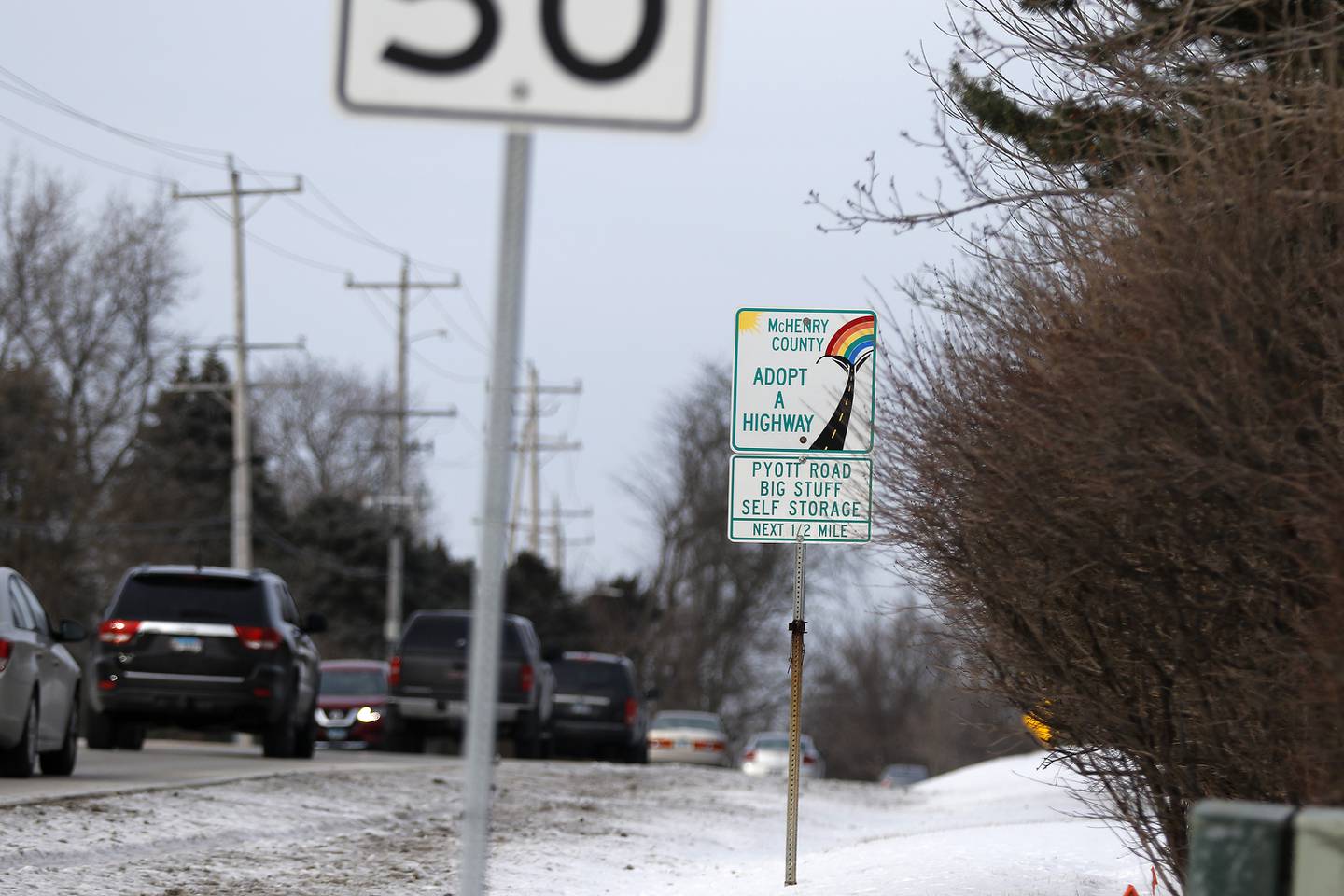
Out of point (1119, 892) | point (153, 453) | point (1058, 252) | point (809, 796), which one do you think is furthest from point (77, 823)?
point (153, 453)

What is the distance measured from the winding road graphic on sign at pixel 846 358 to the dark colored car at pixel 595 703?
769 inches

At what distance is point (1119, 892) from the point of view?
33.9 feet

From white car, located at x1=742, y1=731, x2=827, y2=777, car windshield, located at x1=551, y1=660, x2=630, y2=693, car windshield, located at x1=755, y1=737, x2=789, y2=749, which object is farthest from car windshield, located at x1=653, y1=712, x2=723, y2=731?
car windshield, located at x1=551, y1=660, x2=630, y2=693

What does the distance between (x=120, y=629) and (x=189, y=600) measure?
2.27 feet

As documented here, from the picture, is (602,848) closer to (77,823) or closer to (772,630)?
(77,823)

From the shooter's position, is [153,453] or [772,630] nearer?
[153,453]

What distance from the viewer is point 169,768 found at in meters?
17.7

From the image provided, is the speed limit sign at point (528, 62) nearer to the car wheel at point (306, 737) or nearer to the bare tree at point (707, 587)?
the car wheel at point (306, 737)

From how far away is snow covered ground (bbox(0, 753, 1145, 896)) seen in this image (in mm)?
10148

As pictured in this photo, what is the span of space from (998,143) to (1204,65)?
5.75 feet

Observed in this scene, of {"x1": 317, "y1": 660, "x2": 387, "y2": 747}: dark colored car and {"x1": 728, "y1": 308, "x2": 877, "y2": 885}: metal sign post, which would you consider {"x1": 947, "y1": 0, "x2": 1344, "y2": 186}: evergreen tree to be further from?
{"x1": 317, "y1": 660, "x2": 387, "y2": 747}: dark colored car

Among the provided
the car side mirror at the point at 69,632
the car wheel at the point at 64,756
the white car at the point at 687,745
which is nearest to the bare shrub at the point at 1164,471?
the car side mirror at the point at 69,632

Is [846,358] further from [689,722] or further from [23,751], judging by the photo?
[689,722]

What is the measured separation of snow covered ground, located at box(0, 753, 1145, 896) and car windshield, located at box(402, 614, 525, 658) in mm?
6203
